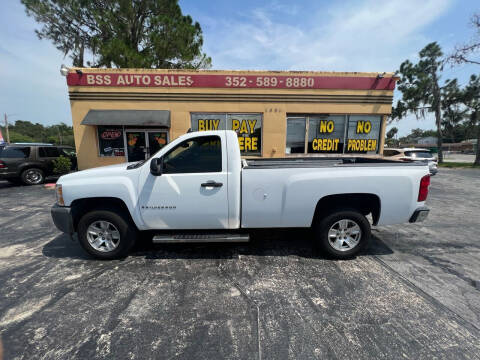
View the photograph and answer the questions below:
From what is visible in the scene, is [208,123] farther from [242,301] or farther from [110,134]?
[242,301]

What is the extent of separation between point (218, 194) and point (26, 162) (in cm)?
1063

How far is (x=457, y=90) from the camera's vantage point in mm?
25906

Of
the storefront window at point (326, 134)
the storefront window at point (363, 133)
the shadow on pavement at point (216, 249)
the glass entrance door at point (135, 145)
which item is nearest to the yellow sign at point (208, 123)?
the glass entrance door at point (135, 145)

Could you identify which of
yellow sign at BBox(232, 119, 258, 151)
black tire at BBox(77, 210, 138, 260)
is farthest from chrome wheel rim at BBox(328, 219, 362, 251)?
yellow sign at BBox(232, 119, 258, 151)

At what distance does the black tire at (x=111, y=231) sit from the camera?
10.7 feet

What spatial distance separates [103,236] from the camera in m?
3.38

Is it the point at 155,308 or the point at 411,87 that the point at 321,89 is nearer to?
the point at 155,308

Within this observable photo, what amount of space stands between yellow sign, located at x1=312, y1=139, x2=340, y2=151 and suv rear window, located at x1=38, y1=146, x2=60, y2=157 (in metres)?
12.4

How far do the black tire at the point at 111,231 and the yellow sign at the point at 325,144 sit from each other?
9495 mm

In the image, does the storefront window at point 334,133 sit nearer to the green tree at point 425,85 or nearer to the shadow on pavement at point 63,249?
the shadow on pavement at point 63,249

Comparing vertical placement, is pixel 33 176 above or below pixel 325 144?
below

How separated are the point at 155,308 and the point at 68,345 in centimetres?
78

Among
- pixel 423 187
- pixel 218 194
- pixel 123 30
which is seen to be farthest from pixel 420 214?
pixel 123 30

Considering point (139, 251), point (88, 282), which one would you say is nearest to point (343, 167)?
point (139, 251)
